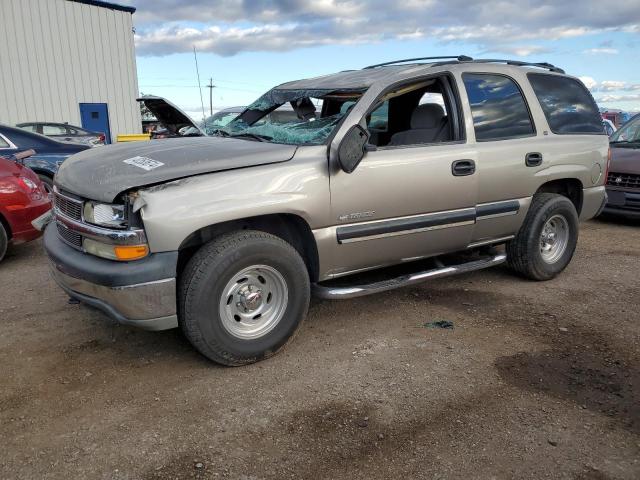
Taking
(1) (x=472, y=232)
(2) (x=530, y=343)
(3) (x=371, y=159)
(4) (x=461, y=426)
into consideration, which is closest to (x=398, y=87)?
(3) (x=371, y=159)

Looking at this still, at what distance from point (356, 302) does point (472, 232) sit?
43.2 inches

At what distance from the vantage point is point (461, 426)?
273cm

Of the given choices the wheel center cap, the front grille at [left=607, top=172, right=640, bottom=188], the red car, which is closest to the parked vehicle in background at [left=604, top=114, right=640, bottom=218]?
the front grille at [left=607, top=172, right=640, bottom=188]

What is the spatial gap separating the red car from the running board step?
3.35 metres

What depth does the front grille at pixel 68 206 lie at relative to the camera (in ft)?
10.6

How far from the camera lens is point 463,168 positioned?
401 cm

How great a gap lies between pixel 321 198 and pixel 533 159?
6.97ft

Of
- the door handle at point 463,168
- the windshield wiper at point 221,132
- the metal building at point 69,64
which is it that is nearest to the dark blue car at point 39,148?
the windshield wiper at point 221,132

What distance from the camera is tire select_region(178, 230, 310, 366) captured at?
10.0 feet

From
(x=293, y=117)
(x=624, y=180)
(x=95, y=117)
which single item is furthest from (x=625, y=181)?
(x=95, y=117)

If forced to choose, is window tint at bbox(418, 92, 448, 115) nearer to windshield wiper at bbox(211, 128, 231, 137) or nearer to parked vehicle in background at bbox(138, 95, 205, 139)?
windshield wiper at bbox(211, 128, 231, 137)

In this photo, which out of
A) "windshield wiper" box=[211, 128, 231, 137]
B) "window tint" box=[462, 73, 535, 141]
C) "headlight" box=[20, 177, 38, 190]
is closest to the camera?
"window tint" box=[462, 73, 535, 141]

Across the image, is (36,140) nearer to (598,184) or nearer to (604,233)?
(598,184)

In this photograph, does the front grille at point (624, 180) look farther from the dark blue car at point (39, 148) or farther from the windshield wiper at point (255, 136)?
the dark blue car at point (39, 148)
